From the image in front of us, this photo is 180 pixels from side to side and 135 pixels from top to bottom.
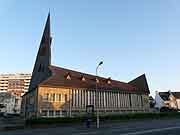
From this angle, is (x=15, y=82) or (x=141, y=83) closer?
(x=141, y=83)

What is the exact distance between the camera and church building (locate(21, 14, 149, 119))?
153 feet

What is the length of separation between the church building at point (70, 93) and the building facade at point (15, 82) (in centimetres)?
12000

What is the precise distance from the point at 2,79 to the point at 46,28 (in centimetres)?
13459

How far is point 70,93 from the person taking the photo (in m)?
49.4

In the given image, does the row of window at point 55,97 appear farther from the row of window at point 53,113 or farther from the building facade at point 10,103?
the building facade at point 10,103

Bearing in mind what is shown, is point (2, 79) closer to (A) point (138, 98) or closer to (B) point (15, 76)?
(B) point (15, 76)

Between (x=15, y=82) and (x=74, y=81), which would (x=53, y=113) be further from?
(x=15, y=82)

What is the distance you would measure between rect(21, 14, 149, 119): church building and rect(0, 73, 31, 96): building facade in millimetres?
119997

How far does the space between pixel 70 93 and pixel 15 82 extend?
135 meters

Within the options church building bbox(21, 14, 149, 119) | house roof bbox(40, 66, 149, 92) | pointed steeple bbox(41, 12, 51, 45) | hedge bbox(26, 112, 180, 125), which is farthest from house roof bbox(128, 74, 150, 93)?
pointed steeple bbox(41, 12, 51, 45)

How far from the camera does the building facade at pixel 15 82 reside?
17175 centimetres

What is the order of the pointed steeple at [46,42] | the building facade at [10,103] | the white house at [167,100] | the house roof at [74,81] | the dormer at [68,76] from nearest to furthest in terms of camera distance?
1. the house roof at [74,81]
2. the dormer at [68,76]
3. the pointed steeple at [46,42]
4. the white house at [167,100]
5. the building facade at [10,103]

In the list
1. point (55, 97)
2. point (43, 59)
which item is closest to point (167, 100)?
point (43, 59)

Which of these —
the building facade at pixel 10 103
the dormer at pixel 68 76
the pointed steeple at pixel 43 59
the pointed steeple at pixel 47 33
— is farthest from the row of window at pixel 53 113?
the building facade at pixel 10 103
